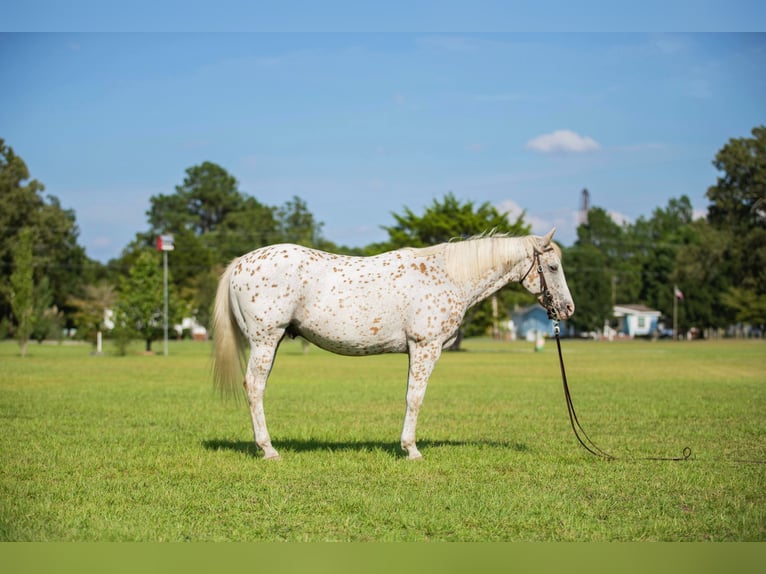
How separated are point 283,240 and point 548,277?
80.1m

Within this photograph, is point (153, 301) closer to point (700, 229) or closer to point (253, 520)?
point (253, 520)

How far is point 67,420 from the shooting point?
12805 mm

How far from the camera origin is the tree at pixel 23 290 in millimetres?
39125

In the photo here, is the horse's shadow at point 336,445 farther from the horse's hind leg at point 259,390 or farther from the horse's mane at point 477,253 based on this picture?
the horse's mane at point 477,253

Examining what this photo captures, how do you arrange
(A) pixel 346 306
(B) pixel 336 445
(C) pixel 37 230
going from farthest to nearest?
(C) pixel 37 230
(B) pixel 336 445
(A) pixel 346 306

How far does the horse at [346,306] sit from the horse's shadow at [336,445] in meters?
0.79

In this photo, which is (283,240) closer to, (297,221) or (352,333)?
(297,221)

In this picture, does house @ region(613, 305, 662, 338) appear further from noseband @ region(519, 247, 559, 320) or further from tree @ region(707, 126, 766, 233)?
noseband @ region(519, 247, 559, 320)

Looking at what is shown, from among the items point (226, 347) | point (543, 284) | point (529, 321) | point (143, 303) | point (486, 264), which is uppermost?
point (143, 303)

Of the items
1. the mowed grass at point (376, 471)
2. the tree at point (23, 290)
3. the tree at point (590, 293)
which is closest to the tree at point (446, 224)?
the tree at point (23, 290)

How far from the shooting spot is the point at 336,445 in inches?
400

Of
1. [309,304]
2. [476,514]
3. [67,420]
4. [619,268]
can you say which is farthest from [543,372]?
[619,268]

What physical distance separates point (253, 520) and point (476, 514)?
1.77m

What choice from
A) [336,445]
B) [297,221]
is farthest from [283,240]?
[336,445]
